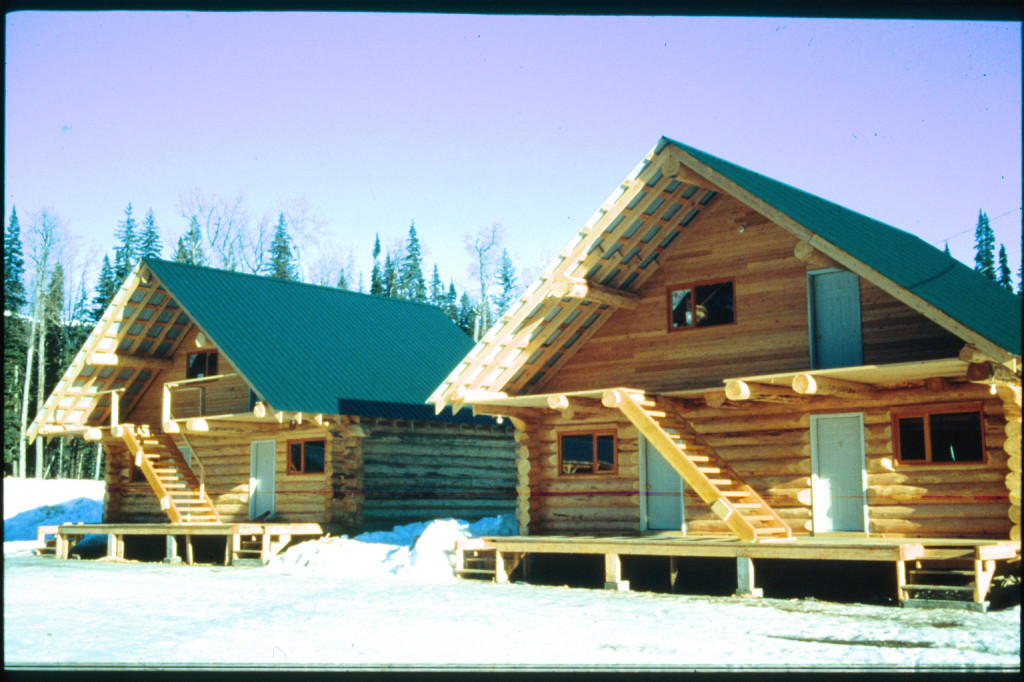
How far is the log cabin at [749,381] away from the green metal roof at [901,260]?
79 mm

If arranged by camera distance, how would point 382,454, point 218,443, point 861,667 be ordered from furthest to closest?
point 218,443 → point 382,454 → point 861,667

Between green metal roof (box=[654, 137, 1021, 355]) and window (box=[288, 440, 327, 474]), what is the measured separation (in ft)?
39.6

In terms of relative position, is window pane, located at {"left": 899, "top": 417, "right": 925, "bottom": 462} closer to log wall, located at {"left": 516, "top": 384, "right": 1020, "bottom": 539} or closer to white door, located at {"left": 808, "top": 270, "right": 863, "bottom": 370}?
log wall, located at {"left": 516, "top": 384, "right": 1020, "bottom": 539}

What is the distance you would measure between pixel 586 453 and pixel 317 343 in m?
9.61

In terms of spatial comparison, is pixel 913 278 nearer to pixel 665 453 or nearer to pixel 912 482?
pixel 912 482

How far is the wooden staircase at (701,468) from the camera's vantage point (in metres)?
16.1

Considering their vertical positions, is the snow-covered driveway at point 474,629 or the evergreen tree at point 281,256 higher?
the evergreen tree at point 281,256

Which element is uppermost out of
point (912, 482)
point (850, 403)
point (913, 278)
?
point (913, 278)

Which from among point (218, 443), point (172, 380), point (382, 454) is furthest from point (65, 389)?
point (382, 454)

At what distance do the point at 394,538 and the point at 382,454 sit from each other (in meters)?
2.52

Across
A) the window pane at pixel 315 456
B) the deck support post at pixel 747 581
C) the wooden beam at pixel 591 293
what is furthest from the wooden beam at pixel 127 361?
the deck support post at pixel 747 581

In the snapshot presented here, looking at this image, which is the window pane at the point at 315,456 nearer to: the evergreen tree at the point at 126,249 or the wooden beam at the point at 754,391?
the wooden beam at the point at 754,391

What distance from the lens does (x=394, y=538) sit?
23906 millimetres

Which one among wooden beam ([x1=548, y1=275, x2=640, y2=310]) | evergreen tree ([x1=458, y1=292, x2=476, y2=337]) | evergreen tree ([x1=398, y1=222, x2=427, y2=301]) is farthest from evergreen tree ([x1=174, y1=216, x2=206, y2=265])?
Result: wooden beam ([x1=548, y1=275, x2=640, y2=310])
